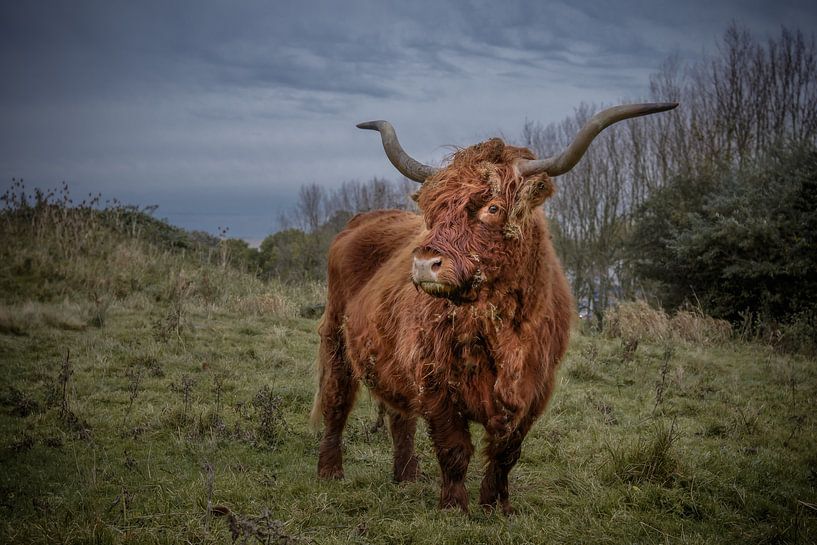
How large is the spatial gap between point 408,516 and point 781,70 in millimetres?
23471

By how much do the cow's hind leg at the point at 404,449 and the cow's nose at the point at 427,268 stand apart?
1.87m

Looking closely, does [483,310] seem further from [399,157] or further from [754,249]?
[754,249]

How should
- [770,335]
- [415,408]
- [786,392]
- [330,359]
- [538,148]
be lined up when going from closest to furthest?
[415,408] < [330,359] < [786,392] < [770,335] < [538,148]

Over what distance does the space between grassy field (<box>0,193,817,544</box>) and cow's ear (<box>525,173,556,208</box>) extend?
201cm

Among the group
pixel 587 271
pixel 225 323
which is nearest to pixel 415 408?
pixel 225 323

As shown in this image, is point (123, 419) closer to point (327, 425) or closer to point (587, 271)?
point (327, 425)

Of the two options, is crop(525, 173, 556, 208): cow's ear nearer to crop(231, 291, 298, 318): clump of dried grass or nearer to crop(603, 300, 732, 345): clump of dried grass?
crop(603, 300, 732, 345): clump of dried grass

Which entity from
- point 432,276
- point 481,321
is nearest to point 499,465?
point 481,321

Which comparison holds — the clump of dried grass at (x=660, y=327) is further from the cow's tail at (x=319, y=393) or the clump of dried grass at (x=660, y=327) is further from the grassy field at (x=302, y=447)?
the cow's tail at (x=319, y=393)

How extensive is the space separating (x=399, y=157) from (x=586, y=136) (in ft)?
4.62

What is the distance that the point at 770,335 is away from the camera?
10836mm

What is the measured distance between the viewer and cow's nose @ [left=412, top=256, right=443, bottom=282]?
3.01 meters

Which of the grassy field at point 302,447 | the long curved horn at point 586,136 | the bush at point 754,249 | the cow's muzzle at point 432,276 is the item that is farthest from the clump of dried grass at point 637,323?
the cow's muzzle at point 432,276

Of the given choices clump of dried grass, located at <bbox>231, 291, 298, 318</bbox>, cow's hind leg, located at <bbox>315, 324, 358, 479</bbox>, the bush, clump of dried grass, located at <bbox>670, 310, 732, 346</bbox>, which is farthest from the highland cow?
the bush
